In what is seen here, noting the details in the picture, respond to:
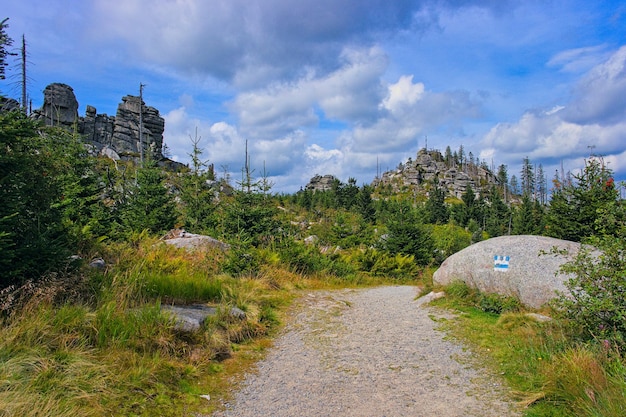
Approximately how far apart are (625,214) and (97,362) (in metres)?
6.64

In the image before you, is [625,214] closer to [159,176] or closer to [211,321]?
[211,321]

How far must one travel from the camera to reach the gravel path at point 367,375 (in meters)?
4.14

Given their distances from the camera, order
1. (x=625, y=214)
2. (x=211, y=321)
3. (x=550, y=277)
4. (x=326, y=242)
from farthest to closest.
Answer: (x=326, y=242) → (x=550, y=277) → (x=211, y=321) → (x=625, y=214)

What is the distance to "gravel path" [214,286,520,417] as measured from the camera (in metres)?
4.14

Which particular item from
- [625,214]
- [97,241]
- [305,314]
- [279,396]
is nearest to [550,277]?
[625,214]

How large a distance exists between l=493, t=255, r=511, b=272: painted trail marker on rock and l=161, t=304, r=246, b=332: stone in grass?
18.4 feet

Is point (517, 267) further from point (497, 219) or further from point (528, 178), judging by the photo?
point (528, 178)

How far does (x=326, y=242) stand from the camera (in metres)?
21.6

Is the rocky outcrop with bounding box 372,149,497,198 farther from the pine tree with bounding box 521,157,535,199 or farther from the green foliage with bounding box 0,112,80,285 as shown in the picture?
the green foliage with bounding box 0,112,80,285

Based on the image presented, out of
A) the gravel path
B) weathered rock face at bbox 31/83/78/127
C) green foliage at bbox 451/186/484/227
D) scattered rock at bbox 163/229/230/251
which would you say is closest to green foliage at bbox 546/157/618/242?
the gravel path

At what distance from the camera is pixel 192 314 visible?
6051mm

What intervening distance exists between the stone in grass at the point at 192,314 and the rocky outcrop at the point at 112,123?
51.9 metres

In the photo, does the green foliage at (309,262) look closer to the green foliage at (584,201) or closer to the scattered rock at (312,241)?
the scattered rock at (312,241)

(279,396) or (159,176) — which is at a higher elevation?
(159,176)
